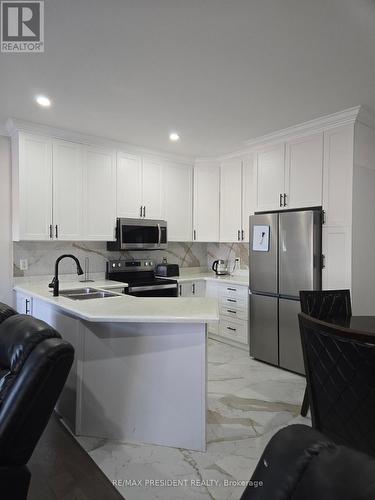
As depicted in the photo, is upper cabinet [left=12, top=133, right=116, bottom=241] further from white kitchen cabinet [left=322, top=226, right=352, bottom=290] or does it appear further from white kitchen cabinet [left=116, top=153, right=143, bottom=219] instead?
white kitchen cabinet [left=322, top=226, right=352, bottom=290]

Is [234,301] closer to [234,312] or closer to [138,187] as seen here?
[234,312]

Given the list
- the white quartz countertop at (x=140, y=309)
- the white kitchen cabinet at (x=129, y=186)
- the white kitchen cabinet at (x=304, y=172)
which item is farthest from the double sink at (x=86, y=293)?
the white kitchen cabinet at (x=304, y=172)

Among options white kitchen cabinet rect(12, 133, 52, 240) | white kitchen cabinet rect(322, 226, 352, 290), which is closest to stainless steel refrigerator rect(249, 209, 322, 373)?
white kitchen cabinet rect(322, 226, 352, 290)

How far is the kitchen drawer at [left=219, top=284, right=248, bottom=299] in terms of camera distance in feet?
13.3

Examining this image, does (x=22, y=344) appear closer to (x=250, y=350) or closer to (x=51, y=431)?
(x=51, y=431)

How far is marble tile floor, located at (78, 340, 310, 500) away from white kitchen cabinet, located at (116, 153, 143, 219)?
2222mm

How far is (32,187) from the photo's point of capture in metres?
3.40

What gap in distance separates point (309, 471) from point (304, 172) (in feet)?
10.8

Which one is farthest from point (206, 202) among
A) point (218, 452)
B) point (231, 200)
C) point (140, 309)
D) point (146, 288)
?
point (218, 452)

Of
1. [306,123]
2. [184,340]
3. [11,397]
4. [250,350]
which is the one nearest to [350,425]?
[184,340]

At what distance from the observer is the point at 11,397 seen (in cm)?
123

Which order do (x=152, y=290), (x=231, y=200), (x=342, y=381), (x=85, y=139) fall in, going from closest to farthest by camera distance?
(x=342, y=381), (x=85, y=139), (x=152, y=290), (x=231, y=200)

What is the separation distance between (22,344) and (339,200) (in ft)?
9.69

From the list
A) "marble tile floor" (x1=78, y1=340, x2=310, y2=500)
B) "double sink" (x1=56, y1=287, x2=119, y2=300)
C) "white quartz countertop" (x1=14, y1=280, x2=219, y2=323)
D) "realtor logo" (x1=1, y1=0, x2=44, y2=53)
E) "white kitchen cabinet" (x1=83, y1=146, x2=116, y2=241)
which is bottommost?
"marble tile floor" (x1=78, y1=340, x2=310, y2=500)
